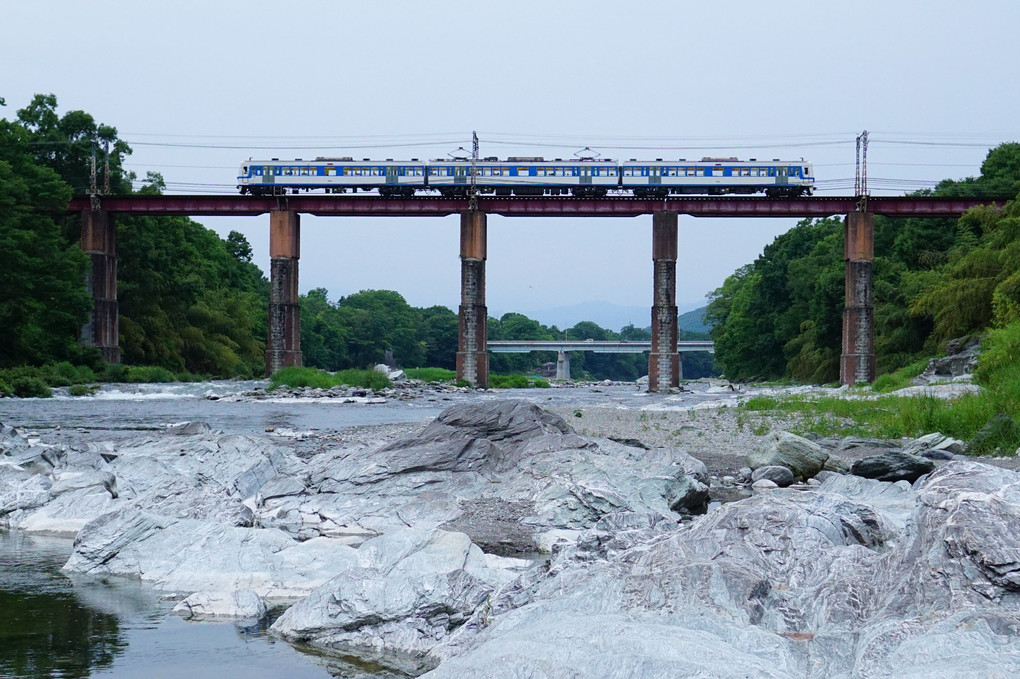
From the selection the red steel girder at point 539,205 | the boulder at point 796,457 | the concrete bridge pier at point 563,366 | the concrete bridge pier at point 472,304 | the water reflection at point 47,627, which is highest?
the red steel girder at point 539,205

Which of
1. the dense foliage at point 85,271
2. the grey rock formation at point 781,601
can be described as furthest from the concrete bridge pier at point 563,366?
the grey rock formation at point 781,601

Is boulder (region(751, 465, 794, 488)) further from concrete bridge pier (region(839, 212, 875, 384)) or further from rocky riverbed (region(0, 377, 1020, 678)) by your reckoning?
concrete bridge pier (region(839, 212, 875, 384))

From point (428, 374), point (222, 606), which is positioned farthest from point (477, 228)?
point (222, 606)

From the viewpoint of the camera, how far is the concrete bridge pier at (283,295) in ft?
198

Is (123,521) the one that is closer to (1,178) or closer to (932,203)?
(1,178)

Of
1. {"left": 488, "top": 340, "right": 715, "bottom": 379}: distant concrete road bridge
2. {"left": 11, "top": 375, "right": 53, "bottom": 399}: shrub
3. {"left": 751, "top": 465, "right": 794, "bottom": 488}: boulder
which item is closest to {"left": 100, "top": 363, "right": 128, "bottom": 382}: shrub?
{"left": 11, "top": 375, "right": 53, "bottom": 399}: shrub

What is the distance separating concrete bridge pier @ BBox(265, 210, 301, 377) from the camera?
60312 millimetres

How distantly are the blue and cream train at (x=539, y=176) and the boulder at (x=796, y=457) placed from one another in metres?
45.9

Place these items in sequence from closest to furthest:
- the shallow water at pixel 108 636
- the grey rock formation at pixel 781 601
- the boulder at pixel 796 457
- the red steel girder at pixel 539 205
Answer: the grey rock formation at pixel 781 601, the shallow water at pixel 108 636, the boulder at pixel 796 457, the red steel girder at pixel 539 205

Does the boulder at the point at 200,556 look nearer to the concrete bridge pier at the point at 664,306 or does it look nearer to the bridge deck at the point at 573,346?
the concrete bridge pier at the point at 664,306

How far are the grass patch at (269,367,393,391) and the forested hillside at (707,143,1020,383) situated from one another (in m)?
29.0

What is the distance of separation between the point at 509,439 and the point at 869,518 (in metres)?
8.28

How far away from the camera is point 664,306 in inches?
2383

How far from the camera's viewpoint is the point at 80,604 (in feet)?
29.5
